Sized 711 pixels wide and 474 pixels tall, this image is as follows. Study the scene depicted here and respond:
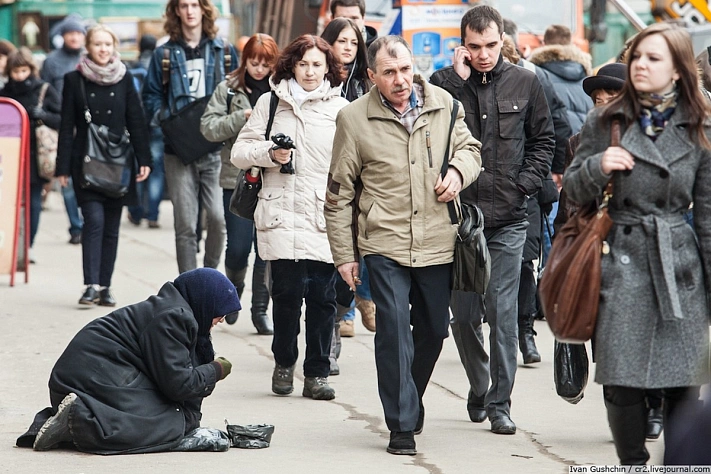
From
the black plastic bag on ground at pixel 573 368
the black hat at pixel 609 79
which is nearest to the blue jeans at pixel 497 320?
the black plastic bag on ground at pixel 573 368

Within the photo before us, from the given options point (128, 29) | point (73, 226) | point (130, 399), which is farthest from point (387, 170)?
point (128, 29)

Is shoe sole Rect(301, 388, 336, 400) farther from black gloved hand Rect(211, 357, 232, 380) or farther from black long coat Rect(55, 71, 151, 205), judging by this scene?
black long coat Rect(55, 71, 151, 205)

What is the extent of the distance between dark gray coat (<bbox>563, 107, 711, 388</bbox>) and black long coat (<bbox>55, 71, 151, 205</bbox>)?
583 centimetres

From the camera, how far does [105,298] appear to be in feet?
32.8

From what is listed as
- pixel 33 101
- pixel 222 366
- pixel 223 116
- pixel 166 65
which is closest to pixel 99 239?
pixel 166 65

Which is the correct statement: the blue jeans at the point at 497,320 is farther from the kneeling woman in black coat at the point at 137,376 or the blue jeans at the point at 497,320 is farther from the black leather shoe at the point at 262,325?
the black leather shoe at the point at 262,325

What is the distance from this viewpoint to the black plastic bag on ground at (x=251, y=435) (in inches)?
234

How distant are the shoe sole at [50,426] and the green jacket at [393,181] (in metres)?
1.30

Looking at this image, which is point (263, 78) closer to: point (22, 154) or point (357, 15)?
point (357, 15)

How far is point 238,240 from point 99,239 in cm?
148

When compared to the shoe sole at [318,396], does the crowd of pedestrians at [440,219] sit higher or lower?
higher

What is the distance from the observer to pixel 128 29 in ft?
71.7

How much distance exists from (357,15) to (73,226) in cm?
613

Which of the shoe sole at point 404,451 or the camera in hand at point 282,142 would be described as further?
the camera in hand at point 282,142
